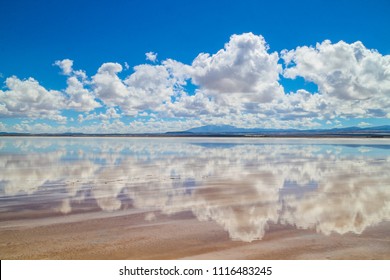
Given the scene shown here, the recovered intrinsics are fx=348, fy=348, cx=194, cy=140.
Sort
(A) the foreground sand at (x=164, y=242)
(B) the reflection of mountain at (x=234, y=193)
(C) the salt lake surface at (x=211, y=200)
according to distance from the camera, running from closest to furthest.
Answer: (A) the foreground sand at (x=164, y=242) → (C) the salt lake surface at (x=211, y=200) → (B) the reflection of mountain at (x=234, y=193)

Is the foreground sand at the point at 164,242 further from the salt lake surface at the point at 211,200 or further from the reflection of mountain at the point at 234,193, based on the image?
the reflection of mountain at the point at 234,193

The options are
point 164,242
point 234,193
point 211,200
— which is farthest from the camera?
point 234,193

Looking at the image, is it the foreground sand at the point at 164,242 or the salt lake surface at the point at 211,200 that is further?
the salt lake surface at the point at 211,200

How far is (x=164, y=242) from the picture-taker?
25.9 ft

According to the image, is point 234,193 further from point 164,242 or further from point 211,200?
point 164,242

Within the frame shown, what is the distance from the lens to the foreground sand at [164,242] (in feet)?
23.9

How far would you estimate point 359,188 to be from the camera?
1474 centimetres

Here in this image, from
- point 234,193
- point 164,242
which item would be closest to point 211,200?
point 234,193

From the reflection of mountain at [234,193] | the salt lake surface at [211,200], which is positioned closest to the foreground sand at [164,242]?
the salt lake surface at [211,200]

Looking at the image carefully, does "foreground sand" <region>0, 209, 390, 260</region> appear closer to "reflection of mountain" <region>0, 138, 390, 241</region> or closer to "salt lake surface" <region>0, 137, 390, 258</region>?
"salt lake surface" <region>0, 137, 390, 258</region>

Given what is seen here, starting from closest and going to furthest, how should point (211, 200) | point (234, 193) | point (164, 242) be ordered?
point (164, 242) < point (211, 200) < point (234, 193)

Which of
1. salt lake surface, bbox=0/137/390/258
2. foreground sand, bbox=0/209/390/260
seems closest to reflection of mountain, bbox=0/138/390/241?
salt lake surface, bbox=0/137/390/258
